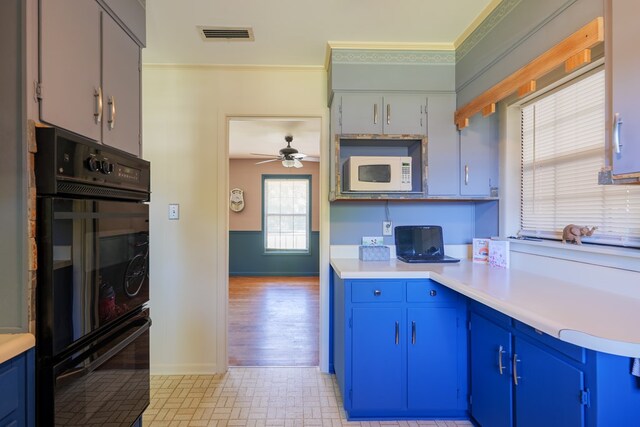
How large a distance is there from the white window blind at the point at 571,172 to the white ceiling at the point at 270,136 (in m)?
2.14

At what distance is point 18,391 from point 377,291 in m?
1.55

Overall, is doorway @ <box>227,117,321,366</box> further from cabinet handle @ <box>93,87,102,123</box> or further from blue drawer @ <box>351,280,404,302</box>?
cabinet handle @ <box>93,87,102,123</box>

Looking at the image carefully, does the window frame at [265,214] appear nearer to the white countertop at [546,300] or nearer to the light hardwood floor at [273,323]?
the light hardwood floor at [273,323]

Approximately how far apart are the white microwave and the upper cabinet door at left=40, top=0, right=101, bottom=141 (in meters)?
1.44

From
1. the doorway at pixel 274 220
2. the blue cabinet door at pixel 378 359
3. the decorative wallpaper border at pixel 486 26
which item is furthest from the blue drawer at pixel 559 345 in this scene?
the doorway at pixel 274 220

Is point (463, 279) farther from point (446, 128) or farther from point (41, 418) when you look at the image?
point (41, 418)

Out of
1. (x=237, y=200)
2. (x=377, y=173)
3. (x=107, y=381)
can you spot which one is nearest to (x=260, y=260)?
(x=237, y=200)

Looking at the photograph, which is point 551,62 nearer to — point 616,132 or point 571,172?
point 616,132

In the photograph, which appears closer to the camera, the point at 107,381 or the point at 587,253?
the point at 107,381

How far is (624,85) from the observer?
1059mm

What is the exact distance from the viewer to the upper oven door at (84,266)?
97 cm

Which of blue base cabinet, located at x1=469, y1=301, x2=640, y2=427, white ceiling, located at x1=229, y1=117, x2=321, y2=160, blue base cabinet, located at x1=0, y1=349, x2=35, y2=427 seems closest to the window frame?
white ceiling, located at x1=229, y1=117, x2=321, y2=160

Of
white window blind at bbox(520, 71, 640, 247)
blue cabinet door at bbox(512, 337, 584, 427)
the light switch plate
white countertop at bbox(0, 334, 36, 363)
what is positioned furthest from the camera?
the light switch plate

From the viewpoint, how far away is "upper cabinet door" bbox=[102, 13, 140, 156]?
135 cm
